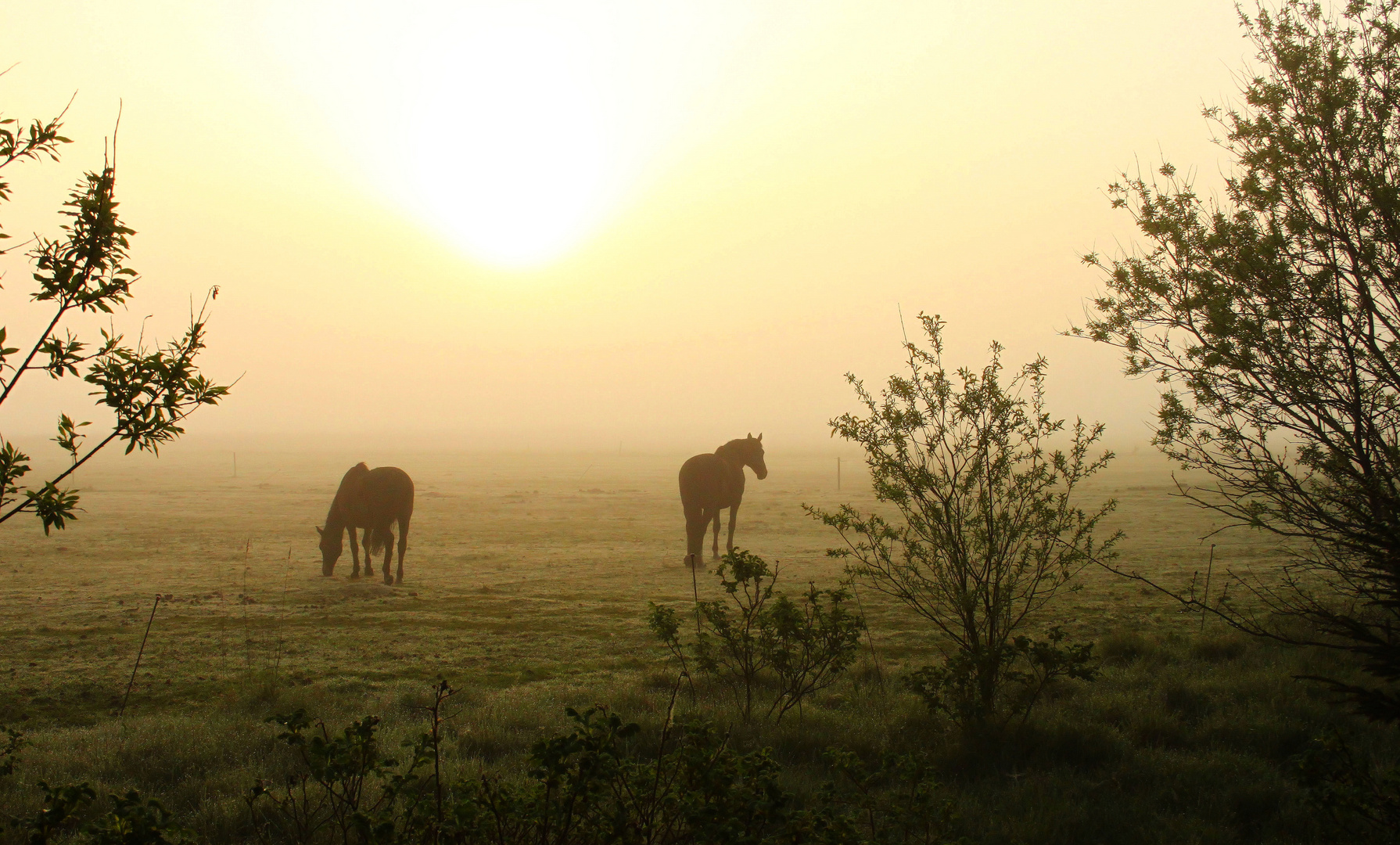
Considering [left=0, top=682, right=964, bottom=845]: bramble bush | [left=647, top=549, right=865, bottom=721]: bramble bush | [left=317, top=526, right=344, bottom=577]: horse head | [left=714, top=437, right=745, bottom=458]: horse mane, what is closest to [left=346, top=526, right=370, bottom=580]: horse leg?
[left=317, top=526, right=344, bottom=577]: horse head

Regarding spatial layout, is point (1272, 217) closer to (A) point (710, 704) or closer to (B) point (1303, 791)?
(B) point (1303, 791)

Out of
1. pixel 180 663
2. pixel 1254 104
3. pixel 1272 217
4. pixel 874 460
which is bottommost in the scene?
pixel 180 663

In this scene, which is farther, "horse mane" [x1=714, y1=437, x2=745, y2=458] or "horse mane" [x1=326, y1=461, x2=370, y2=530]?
"horse mane" [x1=714, y1=437, x2=745, y2=458]

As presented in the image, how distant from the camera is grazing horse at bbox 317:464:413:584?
1773 cm

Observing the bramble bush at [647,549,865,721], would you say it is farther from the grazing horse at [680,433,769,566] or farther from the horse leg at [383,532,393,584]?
the horse leg at [383,532,393,584]

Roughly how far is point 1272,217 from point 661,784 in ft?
26.4

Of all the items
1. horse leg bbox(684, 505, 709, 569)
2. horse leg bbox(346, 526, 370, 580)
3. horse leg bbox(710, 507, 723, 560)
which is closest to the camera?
horse leg bbox(346, 526, 370, 580)

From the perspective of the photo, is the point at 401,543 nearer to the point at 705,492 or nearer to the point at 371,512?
the point at 371,512

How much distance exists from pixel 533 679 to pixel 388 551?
9.21 m

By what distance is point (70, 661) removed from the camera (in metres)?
10.6

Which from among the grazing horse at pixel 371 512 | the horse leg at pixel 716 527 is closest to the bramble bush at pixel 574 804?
the grazing horse at pixel 371 512

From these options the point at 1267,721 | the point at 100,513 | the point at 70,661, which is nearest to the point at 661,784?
the point at 1267,721

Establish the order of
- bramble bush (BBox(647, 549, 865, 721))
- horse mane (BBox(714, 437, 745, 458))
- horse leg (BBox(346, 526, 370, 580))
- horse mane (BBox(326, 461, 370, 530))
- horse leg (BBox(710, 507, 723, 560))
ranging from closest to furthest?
bramble bush (BBox(647, 549, 865, 721)), horse mane (BBox(326, 461, 370, 530)), horse leg (BBox(346, 526, 370, 580)), horse leg (BBox(710, 507, 723, 560)), horse mane (BBox(714, 437, 745, 458))

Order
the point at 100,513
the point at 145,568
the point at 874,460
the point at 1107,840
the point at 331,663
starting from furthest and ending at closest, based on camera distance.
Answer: the point at 100,513
the point at 145,568
the point at 331,663
the point at 874,460
the point at 1107,840
